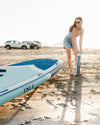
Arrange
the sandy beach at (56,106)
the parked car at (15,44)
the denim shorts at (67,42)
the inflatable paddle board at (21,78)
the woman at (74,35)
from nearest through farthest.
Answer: the sandy beach at (56,106) < the inflatable paddle board at (21,78) < the woman at (74,35) < the denim shorts at (67,42) < the parked car at (15,44)

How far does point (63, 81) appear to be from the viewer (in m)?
5.79

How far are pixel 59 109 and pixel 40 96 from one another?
3.11ft

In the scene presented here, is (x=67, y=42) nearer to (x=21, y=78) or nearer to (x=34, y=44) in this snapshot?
(x=21, y=78)

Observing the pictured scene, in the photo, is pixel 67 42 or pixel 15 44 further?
pixel 15 44

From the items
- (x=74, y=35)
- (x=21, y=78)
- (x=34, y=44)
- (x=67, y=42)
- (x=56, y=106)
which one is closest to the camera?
(x=56, y=106)

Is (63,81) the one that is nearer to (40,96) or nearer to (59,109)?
(40,96)

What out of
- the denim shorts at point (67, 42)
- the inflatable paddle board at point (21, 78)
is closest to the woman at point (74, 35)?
the denim shorts at point (67, 42)

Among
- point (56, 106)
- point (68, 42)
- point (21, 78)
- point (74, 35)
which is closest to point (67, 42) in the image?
point (68, 42)

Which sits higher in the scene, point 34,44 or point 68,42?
point 34,44

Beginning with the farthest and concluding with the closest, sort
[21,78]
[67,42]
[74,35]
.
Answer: [67,42], [74,35], [21,78]

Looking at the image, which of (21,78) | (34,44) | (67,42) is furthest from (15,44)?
(21,78)

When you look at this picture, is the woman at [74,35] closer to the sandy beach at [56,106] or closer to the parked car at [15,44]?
the sandy beach at [56,106]

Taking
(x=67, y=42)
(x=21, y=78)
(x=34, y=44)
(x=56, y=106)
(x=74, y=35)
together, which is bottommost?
(x=56, y=106)

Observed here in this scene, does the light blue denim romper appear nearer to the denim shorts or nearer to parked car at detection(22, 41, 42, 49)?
the denim shorts
